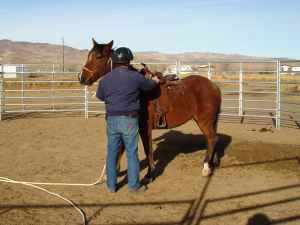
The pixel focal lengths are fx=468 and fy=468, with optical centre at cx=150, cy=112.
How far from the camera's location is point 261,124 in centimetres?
1441

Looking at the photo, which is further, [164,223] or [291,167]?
[291,167]

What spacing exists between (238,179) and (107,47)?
2920mm

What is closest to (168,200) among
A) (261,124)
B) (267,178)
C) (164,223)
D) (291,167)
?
(164,223)

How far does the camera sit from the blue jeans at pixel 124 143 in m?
6.42

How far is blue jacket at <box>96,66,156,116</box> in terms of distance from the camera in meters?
6.27

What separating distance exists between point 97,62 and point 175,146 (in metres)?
3.76

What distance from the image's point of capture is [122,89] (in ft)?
20.6

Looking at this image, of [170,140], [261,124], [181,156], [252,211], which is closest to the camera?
[252,211]

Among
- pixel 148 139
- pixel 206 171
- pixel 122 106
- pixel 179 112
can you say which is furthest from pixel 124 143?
pixel 206 171

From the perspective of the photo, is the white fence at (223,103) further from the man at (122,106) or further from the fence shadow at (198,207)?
the fence shadow at (198,207)

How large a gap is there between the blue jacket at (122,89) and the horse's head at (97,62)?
0.79m

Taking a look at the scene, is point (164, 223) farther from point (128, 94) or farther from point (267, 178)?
point (267, 178)

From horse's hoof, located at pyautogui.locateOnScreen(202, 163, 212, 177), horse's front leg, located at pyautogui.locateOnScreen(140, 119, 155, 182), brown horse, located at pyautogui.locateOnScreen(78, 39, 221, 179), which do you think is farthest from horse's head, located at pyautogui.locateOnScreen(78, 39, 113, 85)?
horse's hoof, located at pyautogui.locateOnScreen(202, 163, 212, 177)

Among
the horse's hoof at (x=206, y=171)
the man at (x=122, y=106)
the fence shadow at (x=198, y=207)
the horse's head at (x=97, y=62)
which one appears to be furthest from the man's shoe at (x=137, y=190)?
the horse's head at (x=97, y=62)
